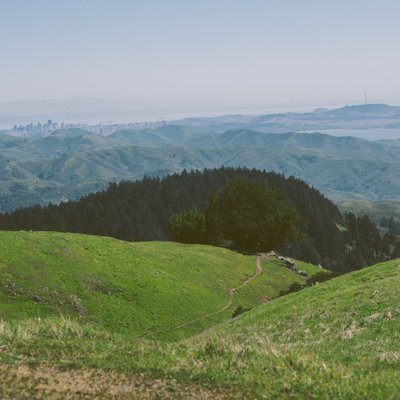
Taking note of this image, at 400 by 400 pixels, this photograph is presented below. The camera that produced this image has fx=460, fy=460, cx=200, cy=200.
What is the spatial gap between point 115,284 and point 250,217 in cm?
4602

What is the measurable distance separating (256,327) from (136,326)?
18632mm

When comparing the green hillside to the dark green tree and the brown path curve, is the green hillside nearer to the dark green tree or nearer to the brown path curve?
the brown path curve

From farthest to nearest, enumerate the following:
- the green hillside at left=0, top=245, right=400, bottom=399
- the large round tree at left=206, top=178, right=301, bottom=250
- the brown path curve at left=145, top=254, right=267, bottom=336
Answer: the large round tree at left=206, top=178, right=301, bottom=250, the brown path curve at left=145, top=254, right=267, bottom=336, the green hillside at left=0, top=245, right=400, bottom=399

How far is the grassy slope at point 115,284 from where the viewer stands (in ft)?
143

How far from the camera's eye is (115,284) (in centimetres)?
5069

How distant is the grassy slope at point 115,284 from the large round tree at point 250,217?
2265 cm

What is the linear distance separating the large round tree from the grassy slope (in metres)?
22.7

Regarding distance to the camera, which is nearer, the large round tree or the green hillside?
the green hillside

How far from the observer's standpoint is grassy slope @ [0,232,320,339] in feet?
143

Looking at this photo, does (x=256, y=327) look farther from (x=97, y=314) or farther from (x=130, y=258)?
(x=130, y=258)

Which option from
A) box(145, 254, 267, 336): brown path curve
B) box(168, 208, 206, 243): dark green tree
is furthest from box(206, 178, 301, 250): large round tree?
box(145, 254, 267, 336): brown path curve

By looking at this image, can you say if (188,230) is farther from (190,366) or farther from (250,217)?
(190,366)

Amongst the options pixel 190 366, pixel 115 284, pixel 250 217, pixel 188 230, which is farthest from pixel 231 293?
pixel 190 366

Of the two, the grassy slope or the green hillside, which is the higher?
the green hillside
